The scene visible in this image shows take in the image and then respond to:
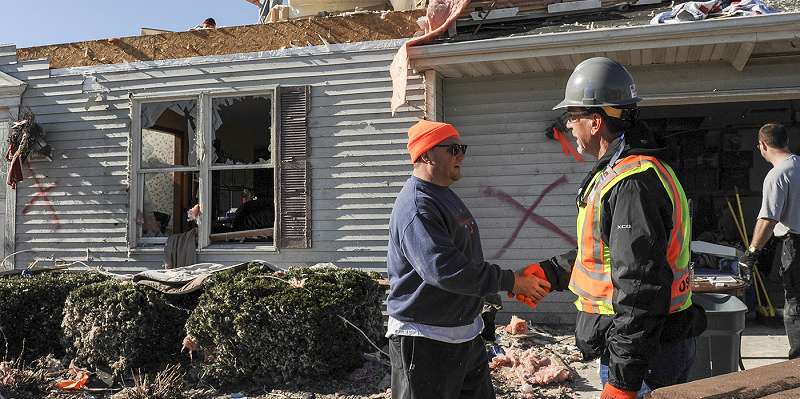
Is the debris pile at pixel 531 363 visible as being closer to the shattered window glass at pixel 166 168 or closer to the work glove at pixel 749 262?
the work glove at pixel 749 262

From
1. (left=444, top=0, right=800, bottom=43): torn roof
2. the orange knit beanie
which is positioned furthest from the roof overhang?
the orange knit beanie

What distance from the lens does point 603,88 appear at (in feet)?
7.32

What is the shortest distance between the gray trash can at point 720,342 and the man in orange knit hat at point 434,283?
1397mm

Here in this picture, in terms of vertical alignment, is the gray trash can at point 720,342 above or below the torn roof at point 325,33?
below

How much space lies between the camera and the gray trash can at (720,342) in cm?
337

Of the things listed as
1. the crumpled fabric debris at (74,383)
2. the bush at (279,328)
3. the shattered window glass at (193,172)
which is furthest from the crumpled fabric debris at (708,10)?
the crumpled fabric debris at (74,383)

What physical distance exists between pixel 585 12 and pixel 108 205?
6991 millimetres

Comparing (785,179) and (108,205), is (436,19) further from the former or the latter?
(108,205)

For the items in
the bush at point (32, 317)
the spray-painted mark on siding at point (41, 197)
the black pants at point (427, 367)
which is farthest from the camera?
the spray-painted mark on siding at point (41, 197)

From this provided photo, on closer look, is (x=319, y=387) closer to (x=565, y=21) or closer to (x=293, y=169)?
(x=293, y=169)

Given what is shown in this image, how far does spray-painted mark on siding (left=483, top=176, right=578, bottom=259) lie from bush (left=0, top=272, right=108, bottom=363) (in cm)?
489

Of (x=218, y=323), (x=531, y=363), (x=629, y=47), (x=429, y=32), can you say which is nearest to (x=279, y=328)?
(x=218, y=323)

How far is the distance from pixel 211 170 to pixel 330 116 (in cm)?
193

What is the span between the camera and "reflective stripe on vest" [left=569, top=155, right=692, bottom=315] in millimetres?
2021
